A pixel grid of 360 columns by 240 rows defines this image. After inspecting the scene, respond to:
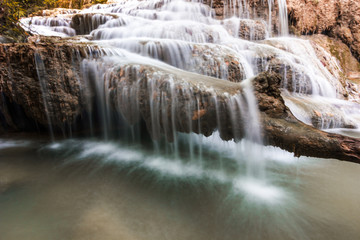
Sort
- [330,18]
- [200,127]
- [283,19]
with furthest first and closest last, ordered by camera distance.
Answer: [330,18], [283,19], [200,127]

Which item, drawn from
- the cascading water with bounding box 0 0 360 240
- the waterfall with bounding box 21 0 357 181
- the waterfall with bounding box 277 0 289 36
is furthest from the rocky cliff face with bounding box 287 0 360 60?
the cascading water with bounding box 0 0 360 240

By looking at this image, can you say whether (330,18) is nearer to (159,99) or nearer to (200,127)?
(200,127)

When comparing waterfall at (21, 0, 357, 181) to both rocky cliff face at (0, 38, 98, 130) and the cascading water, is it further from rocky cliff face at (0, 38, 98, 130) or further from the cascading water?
rocky cliff face at (0, 38, 98, 130)

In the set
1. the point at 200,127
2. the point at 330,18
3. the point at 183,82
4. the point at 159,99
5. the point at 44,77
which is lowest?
the point at 200,127

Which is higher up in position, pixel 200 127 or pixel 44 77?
pixel 44 77

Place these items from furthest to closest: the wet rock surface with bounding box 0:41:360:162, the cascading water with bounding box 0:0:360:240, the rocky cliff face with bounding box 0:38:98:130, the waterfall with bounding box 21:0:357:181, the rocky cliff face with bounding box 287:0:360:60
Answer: the rocky cliff face with bounding box 287:0:360:60 → the rocky cliff face with bounding box 0:38:98:130 → the waterfall with bounding box 21:0:357:181 → the wet rock surface with bounding box 0:41:360:162 → the cascading water with bounding box 0:0:360:240

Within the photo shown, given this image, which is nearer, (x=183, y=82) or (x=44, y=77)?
(x=183, y=82)

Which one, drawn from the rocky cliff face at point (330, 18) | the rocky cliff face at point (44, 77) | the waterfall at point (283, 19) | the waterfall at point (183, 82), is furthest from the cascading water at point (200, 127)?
the rocky cliff face at point (330, 18)

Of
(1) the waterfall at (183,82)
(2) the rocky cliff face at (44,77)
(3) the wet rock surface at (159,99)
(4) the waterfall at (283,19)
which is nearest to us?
(3) the wet rock surface at (159,99)

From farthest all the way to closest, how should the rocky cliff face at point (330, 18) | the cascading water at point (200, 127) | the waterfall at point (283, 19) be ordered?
the rocky cliff face at point (330, 18) → the waterfall at point (283, 19) → the cascading water at point (200, 127)

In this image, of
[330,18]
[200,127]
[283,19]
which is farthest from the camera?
[330,18]

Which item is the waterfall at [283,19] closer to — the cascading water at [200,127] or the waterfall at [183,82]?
the waterfall at [183,82]

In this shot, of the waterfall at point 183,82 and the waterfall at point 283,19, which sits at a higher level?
the waterfall at point 283,19

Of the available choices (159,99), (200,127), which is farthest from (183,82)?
(200,127)
